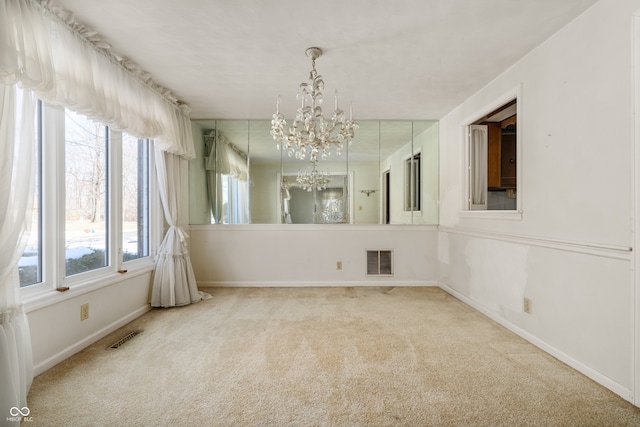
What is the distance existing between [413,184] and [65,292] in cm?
428

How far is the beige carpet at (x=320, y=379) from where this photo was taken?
168 centimetres

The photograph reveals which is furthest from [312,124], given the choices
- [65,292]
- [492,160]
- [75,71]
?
[492,160]

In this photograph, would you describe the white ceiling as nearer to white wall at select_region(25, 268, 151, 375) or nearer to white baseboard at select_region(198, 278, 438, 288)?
white wall at select_region(25, 268, 151, 375)

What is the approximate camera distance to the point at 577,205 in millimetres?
2180

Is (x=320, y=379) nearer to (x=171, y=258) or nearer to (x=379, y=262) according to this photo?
(x=171, y=258)

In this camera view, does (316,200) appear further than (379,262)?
Yes

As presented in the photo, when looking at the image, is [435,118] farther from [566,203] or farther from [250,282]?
[250,282]

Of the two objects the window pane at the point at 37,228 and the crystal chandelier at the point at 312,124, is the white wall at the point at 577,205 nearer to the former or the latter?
the crystal chandelier at the point at 312,124

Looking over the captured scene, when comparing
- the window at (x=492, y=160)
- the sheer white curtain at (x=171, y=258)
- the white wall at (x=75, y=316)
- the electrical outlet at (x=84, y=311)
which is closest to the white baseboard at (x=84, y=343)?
the white wall at (x=75, y=316)

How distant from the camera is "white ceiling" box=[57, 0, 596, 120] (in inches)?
80.4

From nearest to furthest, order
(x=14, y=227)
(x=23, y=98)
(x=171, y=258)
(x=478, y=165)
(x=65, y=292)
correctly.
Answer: (x=14, y=227) → (x=23, y=98) → (x=65, y=292) → (x=171, y=258) → (x=478, y=165)

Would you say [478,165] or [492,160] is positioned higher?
[492,160]

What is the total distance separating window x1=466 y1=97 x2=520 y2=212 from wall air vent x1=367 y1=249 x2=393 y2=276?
135 cm

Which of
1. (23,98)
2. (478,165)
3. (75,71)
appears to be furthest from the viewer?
(478,165)
